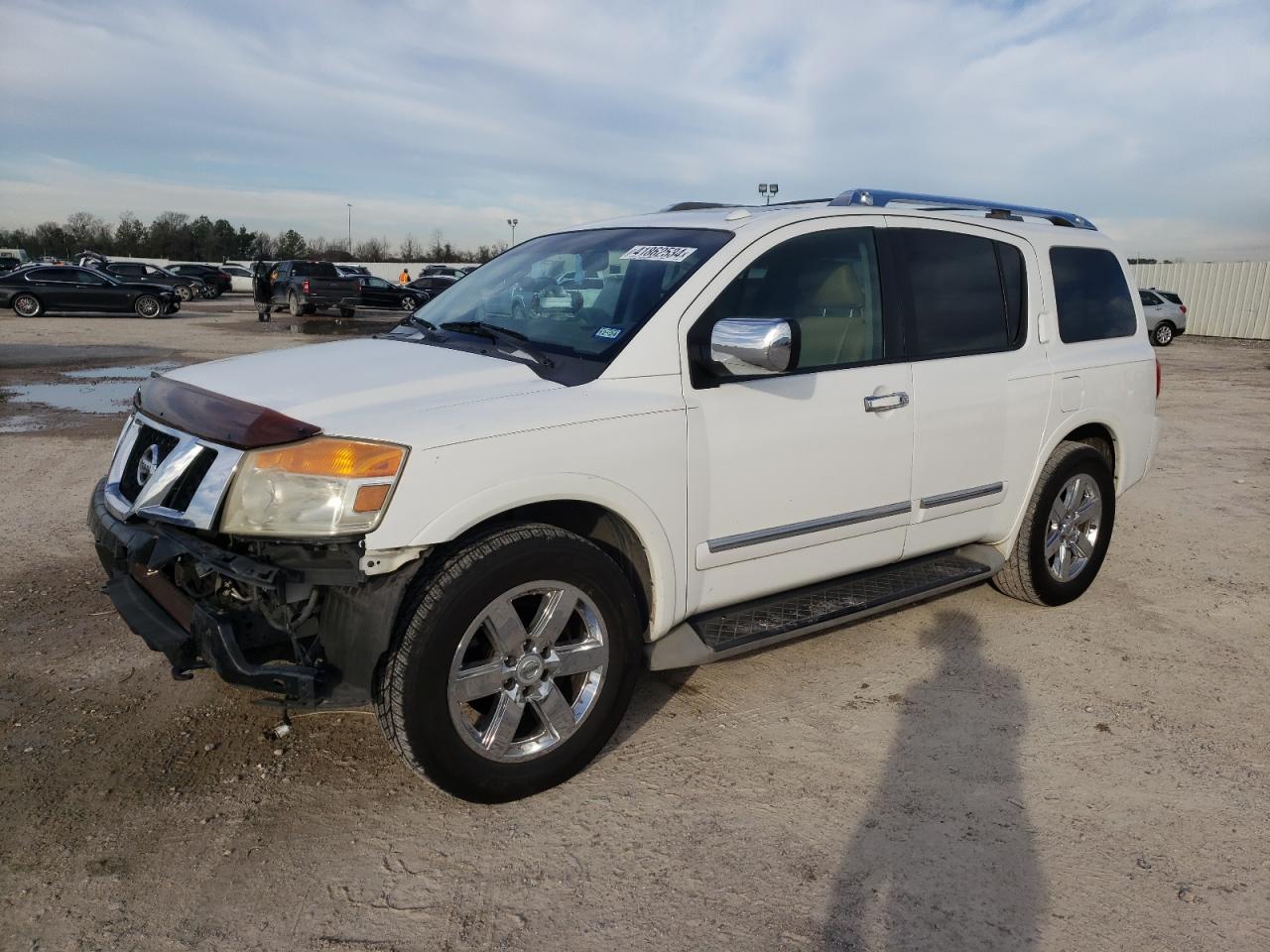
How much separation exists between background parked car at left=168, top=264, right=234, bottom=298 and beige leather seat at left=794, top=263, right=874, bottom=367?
43382 millimetres

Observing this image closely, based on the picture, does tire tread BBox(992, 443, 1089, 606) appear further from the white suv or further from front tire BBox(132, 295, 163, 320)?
front tire BBox(132, 295, 163, 320)

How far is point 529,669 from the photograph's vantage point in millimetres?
3096

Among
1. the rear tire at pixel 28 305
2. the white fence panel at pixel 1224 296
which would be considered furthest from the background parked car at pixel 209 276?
the white fence panel at pixel 1224 296

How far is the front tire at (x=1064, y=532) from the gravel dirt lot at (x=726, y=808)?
0.18m

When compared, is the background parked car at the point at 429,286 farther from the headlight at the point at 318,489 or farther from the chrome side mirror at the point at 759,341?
the headlight at the point at 318,489

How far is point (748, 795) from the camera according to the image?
10.7ft

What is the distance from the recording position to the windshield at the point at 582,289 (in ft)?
11.6

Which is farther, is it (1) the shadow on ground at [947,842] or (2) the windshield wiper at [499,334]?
(2) the windshield wiper at [499,334]

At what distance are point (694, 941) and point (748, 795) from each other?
0.76m

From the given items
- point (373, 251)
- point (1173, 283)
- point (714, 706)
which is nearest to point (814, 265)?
point (714, 706)

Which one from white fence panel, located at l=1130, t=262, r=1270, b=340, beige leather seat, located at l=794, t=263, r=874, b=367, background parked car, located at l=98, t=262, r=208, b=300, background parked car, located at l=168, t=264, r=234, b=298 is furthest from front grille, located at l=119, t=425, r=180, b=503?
background parked car, located at l=168, t=264, r=234, b=298

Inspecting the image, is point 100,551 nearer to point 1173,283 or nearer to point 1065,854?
point 1065,854

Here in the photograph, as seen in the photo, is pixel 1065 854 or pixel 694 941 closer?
pixel 694 941

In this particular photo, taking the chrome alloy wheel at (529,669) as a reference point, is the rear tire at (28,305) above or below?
above
